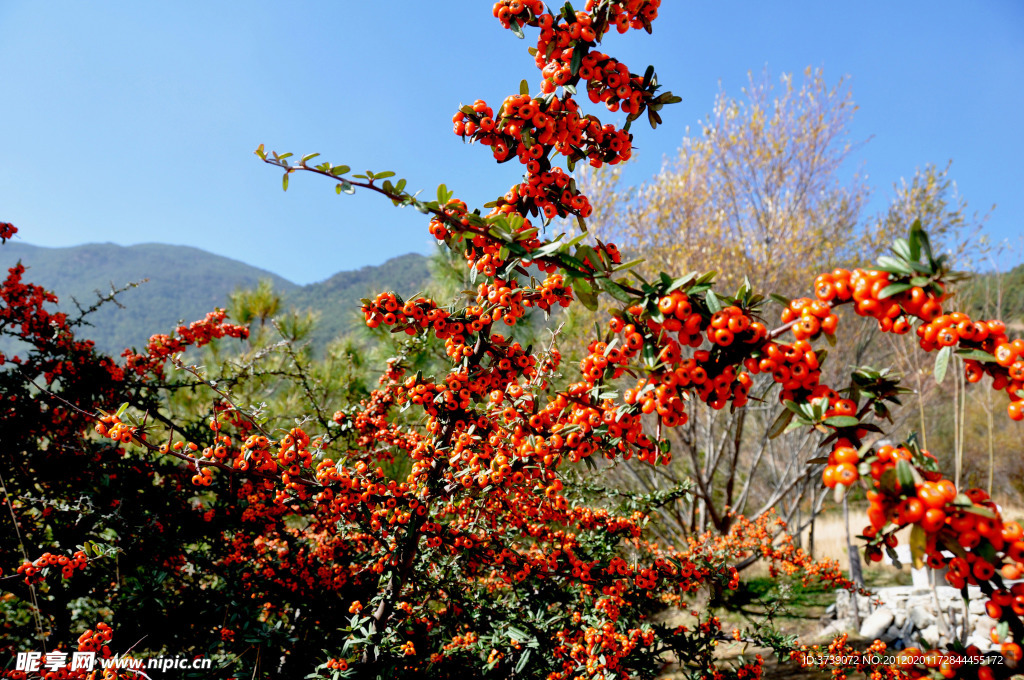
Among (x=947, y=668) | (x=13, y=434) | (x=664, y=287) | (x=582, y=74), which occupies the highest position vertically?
(x=582, y=74)

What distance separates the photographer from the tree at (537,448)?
3.46 ft

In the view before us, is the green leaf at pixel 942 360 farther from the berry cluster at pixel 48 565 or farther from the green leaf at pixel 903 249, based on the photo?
the berry cluster at pixel 48 565

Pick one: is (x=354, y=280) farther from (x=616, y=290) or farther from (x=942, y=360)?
(x=942, y=360)

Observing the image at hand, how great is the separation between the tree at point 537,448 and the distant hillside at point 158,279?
61297 millimetres

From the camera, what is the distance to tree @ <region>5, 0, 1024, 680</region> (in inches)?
41.6

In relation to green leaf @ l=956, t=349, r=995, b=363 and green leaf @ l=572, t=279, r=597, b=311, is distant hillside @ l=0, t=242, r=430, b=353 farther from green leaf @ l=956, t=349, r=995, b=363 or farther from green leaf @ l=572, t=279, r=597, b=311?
green leaf @ l=956, t=349, r=995, b=363

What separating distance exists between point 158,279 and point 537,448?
16693 cm

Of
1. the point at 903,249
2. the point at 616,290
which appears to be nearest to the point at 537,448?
the point at 616,290

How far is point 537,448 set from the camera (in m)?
1.68

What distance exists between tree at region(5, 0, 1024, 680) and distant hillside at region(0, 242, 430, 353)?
61.3 meters

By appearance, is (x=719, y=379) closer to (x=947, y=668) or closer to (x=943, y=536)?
(x=943, y=536)

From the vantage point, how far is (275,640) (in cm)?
235

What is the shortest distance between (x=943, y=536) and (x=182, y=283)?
163558 millimetres

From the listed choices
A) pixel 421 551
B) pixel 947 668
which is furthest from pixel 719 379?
pixel 421 551
